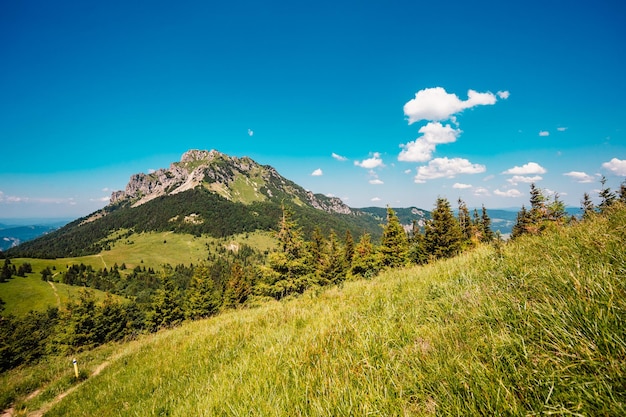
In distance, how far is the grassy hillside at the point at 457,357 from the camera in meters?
1.62

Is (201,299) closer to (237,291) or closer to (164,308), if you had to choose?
(237,291)

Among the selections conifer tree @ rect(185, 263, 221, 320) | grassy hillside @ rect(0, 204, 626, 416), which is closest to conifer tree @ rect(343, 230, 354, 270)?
conifer tree @ rect(185, 263, 221, 320)

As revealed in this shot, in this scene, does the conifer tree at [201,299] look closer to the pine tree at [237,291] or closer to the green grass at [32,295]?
the pine tree at [237,291]

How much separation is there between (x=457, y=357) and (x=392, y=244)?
38866mm

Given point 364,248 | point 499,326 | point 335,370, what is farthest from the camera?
point 364,248

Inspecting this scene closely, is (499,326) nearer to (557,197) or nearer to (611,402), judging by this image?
(611,402)

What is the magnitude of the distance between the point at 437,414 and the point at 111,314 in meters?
79.2

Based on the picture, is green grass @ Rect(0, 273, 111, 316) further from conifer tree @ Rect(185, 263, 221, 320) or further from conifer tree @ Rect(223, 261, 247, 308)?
conifer tree @ Rect(223, 261, 247, 308)

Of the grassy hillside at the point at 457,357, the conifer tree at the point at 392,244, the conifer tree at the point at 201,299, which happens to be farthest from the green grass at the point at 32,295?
the grassy hillside at the point at 457,357

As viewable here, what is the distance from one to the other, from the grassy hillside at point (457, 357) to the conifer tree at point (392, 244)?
3429cm

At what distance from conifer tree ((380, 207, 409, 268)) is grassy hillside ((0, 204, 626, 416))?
3429 cm

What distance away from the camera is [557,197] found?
28406mm

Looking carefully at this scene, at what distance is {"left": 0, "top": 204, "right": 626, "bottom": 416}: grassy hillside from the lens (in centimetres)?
162

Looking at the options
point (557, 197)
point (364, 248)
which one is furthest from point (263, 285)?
point (557, 197)
